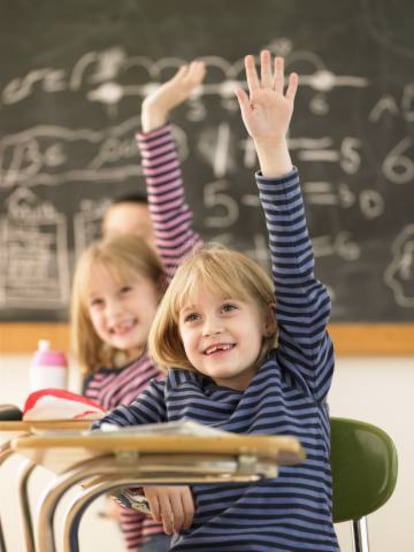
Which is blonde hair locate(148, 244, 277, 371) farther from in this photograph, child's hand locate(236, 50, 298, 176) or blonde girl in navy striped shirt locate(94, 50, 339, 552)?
child's hand locate(236, 50, 298, 176)

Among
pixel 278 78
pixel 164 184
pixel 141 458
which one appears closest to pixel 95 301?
pixel 164 184

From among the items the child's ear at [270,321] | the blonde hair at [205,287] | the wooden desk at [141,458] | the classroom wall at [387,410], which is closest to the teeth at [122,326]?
the blonde hair at [205,287]

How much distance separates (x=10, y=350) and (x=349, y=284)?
1.10 meters

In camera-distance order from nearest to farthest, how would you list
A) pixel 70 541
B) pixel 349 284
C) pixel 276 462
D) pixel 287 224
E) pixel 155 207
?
pixel 276 462 → pixel 70 541 → pixel 287 224 → pixel 155 207 → pixel 349 284

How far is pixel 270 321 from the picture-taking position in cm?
199

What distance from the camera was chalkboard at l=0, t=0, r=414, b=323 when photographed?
3.39 meters

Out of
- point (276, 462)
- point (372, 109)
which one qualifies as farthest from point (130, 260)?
point (276, 462)

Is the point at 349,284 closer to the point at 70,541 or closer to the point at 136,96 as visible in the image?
the point at 136,96

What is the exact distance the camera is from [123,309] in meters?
2.71

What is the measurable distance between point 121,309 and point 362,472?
89 cm

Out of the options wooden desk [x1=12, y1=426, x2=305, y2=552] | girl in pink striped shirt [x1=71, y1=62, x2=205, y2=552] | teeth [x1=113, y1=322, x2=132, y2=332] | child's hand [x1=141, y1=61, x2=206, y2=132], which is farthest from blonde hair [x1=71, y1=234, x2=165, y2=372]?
wooden desk [x1=12, y1=426, x2=305, y2=552]

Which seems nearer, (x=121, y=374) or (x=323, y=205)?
(x=121, y=374)

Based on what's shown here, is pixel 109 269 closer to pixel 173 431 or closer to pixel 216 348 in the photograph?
pixel 216 348

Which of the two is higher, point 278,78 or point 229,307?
point 278,78
